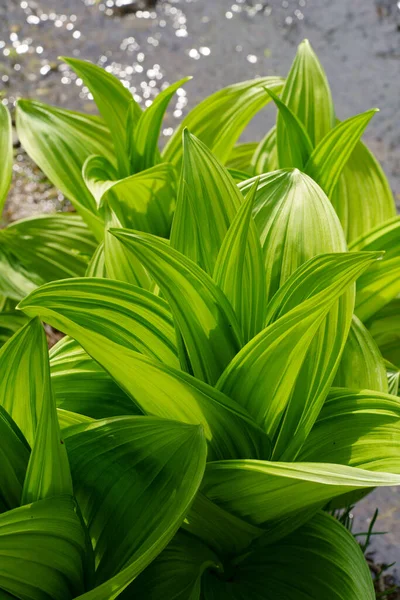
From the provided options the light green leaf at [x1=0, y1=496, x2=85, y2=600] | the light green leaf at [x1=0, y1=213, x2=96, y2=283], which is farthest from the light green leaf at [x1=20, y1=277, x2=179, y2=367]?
the light green leaf at [x1=0, y1=213, x2=96, y2=283]

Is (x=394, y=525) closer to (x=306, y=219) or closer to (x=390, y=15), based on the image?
(x=306, y=219)

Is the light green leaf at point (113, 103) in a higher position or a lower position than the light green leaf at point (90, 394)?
higher

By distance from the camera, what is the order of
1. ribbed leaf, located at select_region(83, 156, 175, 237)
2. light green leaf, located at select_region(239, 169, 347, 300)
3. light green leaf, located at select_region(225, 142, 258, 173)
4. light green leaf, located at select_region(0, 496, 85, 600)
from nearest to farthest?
light green leaf, located at select_region(0, 496, 85, 600)
light green leaf, located at select_region(239, 169, 347, 300)
ribbed leaf, located at select_region(83, 156, 175, 237)
light green leaf, located at select_region(225, 142, 258, 173)

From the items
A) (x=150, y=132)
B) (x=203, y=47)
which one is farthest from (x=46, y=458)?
(x=203, y=47)

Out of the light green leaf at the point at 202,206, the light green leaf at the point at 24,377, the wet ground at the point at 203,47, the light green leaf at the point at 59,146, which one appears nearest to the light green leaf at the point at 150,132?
the light green leaf at the point at 59,146

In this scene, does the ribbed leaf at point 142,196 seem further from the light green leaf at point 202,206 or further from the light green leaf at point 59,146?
the light green leaf at point 202,206

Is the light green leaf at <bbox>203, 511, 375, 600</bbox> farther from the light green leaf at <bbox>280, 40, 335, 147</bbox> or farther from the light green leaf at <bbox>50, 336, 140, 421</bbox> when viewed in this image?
the light green leaf at <bbox>280, 40, 335, 147</bbox>
